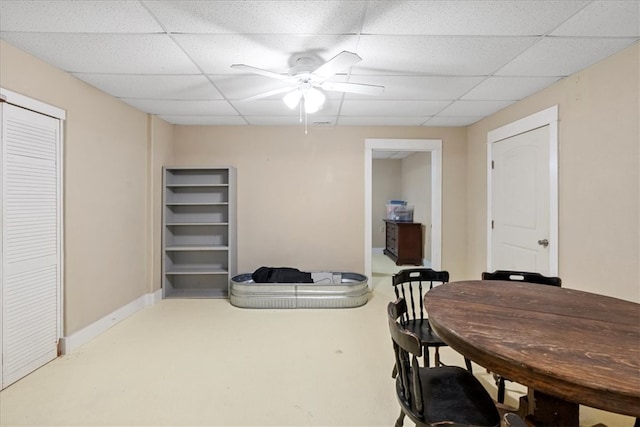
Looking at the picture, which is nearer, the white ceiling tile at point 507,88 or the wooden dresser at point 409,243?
the white ceiling tile at point 507,88

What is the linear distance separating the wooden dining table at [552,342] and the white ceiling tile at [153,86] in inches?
103

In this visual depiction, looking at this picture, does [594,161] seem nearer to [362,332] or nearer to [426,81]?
[426,81]

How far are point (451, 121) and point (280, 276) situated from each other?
296 centimetres

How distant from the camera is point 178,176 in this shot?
439cm

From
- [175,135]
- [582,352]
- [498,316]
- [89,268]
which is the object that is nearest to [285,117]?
[175,135]

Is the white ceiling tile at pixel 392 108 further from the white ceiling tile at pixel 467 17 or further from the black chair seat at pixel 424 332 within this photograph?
the black chair seat at pixel 424 332

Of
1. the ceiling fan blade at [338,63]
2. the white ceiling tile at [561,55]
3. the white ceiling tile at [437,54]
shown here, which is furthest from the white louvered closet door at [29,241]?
the white ceiling tile at [561,55]

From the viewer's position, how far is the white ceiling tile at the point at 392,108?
3340 millimetres

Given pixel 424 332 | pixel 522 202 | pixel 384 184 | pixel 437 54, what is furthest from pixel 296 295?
pixel 384 184

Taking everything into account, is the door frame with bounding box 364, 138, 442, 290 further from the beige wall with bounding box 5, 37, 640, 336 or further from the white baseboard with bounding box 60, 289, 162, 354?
the white baseboard with bounding box 60, 289, 162, 354

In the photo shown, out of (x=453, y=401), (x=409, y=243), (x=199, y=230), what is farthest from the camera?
(x=409, y=243)

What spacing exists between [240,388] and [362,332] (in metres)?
1.32

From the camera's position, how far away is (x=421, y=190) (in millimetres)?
6191

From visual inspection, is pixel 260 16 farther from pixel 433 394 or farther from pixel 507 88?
pixel 507 88
